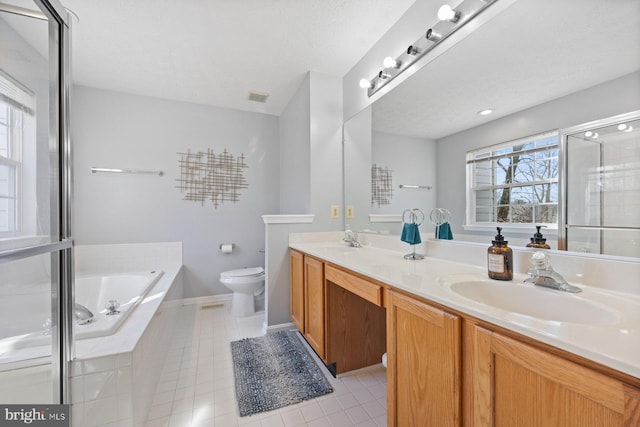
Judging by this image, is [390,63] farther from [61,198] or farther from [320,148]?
[61,198]

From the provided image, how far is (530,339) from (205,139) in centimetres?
317

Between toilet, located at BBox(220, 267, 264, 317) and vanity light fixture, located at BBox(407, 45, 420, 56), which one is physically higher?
vanity light fixture, located at BBox(407, 45, 420, 56)

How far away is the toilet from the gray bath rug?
0.56 m

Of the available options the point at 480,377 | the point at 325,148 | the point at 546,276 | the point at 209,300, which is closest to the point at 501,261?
the point at 546,276

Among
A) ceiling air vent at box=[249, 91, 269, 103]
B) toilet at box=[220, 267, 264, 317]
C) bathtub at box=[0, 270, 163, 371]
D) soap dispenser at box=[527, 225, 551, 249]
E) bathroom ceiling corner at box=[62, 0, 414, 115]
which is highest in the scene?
bathroom ceiling corner at box=[62, 0, 414, 115]

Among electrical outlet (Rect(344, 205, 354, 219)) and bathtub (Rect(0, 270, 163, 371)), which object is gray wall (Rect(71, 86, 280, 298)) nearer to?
Result: electrical outlet (Rect(344, 205, 354, 219))

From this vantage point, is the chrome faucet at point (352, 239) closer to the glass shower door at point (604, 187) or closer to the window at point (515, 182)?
the window at point (515, 182)

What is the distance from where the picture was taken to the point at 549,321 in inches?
23.4

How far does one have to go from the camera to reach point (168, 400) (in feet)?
4.66

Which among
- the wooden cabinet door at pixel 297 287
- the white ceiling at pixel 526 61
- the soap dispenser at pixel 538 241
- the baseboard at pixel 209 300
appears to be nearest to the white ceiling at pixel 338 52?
the white ceiling at pixel 526 61

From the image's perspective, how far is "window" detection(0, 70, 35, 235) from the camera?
2.80 feet

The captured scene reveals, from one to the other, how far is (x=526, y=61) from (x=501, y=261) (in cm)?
77

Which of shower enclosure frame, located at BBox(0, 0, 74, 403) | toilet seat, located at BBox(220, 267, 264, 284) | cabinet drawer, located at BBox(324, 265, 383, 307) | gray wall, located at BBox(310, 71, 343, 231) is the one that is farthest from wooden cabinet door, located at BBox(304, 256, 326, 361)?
shower enclosure frame, located at BBox(0, 0, 74, 403)

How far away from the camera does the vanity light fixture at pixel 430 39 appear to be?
119cm
